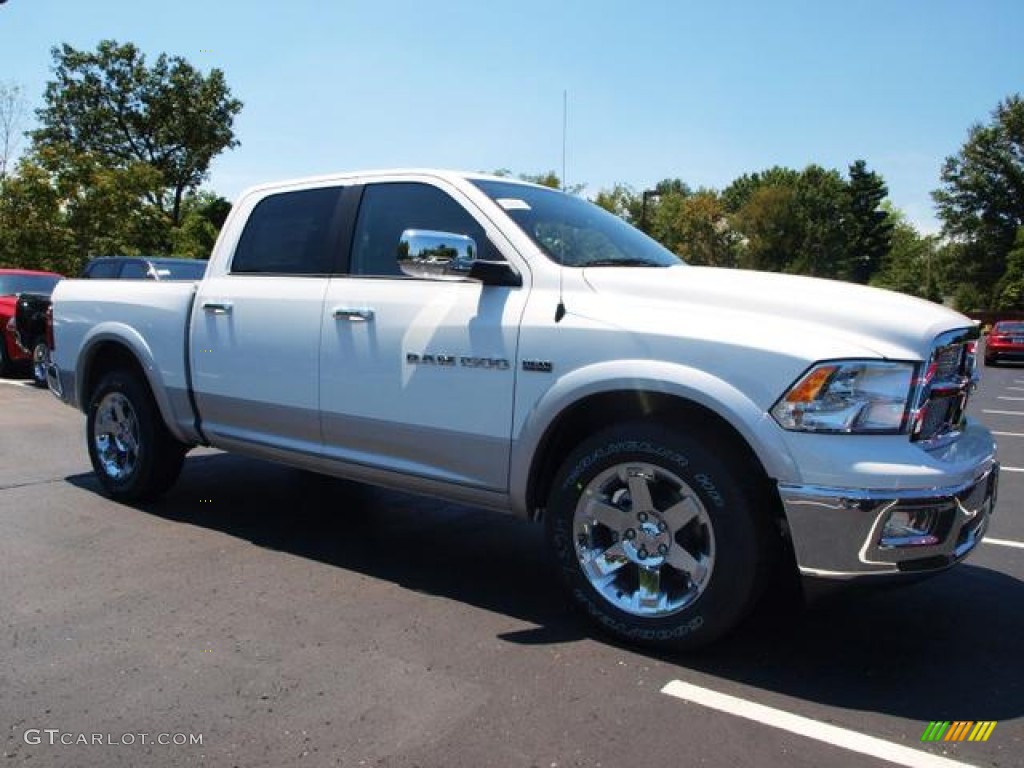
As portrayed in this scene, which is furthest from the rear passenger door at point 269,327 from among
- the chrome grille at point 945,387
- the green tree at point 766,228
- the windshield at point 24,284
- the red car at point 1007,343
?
the green tree at point 766,228

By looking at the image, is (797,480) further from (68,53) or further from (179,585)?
(68,53)

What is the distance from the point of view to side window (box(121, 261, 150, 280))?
1177cm

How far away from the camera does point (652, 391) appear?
131 inches

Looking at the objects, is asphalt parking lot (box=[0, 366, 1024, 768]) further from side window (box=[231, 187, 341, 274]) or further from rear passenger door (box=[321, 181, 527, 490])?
side window (box=[231, 187, 341, 274])

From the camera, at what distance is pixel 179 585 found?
4.11 metres

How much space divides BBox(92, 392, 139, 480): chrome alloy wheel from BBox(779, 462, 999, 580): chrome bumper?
4.19 metres

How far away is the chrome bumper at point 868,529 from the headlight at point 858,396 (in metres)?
0.23

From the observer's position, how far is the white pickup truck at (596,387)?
3004 mm

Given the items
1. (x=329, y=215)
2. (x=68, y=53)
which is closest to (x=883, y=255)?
(x=68, y=53)

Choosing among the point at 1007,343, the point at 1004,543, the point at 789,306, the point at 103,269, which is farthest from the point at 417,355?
the point at 1007,343

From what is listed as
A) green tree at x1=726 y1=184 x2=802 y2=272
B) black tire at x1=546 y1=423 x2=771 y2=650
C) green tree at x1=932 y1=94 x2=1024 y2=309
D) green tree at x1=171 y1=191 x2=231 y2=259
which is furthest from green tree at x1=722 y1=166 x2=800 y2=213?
black tire at x1=546 y1=423 x2=771 y2=650

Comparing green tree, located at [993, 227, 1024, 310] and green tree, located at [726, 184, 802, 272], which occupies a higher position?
green tree, located at [726, 184, 802, 272]

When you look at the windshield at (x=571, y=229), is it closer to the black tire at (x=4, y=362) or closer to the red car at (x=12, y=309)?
the red car at (x=12, y=309)

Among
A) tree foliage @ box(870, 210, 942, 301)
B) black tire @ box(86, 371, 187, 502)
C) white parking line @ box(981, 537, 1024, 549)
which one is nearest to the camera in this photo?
white parking line @ box(981, 537, 1024, 549)
